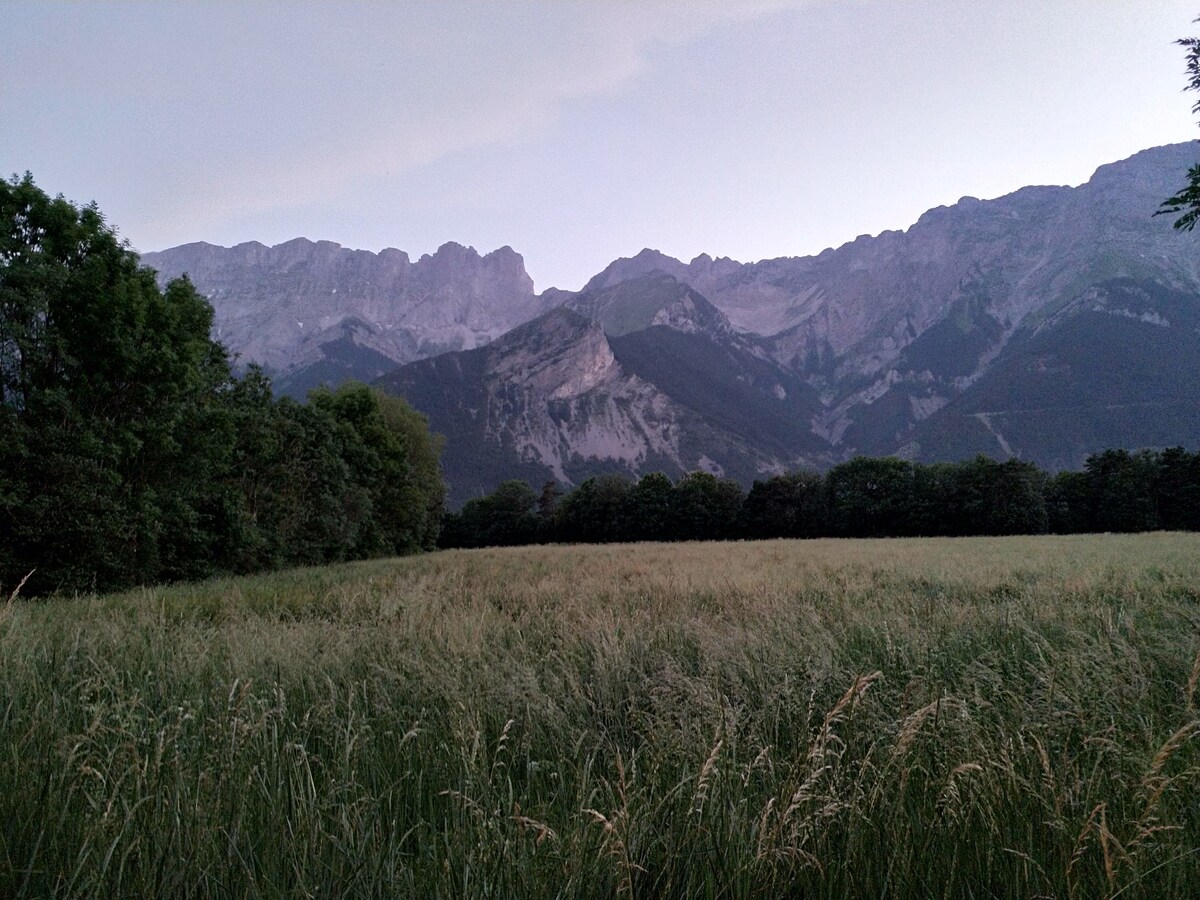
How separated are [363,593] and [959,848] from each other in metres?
9.80

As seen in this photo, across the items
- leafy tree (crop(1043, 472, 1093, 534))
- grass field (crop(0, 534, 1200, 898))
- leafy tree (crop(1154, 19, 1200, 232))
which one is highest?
leafy tree (crop(1154, 19, 1200, 232))

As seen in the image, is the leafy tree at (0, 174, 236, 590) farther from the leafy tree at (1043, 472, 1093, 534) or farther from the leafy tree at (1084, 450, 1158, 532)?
the leafy tree at (1084, 450, 1158, 532)

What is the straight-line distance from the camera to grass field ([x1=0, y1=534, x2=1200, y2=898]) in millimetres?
1996

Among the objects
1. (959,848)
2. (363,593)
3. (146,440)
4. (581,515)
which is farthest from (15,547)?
(581,515)

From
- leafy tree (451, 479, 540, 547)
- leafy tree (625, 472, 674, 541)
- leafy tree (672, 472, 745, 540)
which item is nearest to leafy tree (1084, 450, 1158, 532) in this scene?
leafy tree (672, 472, 745, 540)

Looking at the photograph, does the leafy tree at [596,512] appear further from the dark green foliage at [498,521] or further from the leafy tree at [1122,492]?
the leafy tree at [1122,492]

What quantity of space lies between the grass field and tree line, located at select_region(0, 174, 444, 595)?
11.9 metres

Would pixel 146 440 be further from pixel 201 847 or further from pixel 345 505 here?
pixel 201 847

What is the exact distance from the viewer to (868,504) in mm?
68062

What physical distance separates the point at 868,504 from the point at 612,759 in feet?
236

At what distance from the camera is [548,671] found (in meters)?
4.31

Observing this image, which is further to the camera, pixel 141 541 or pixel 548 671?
pixel 141 541

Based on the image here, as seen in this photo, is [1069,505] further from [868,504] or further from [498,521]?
[498,521]

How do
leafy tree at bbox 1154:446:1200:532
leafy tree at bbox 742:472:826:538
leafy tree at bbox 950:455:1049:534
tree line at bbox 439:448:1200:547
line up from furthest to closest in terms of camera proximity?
leafy tree at bbox 742:472:826:538, tree line at bbox 439:448:1200:547, leafy tree at bbox 950:455:1049:534, leafy tree at bbox 1154:446:1200:532
